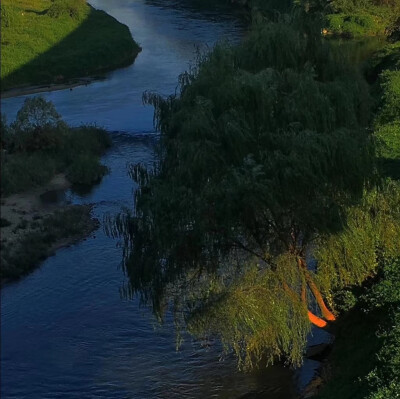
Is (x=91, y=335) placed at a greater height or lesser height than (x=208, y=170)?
lesser

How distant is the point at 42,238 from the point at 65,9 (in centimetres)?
4390

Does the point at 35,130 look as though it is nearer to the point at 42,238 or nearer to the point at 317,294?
the point at 42,238

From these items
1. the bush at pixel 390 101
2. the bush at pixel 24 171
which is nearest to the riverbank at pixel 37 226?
the bush at pixel 24 171

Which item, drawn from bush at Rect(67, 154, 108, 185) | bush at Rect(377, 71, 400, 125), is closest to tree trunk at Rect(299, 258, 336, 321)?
bush at Rect(377, 71, 400, 125)

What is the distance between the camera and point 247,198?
1614 cm

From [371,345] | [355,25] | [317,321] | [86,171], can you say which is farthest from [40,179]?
[355,25]

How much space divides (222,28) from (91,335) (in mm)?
48752

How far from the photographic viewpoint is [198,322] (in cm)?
1770

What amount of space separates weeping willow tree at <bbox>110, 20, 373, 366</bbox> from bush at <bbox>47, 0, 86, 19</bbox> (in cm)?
5277

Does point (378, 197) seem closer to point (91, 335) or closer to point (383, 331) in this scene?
point (383, 331)

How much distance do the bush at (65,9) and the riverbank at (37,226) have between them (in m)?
36.1

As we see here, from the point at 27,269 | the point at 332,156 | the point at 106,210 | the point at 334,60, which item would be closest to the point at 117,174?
the point at 106,210

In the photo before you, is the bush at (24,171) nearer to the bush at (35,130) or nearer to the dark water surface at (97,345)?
the bush at (35,130)

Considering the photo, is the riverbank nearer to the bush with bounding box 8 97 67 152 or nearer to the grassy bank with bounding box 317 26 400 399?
the bush with bounding box 8 97 67 152
